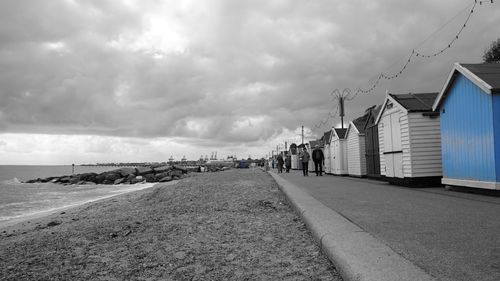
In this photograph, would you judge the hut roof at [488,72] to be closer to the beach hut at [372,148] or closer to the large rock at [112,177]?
the beach hut at [372,148]

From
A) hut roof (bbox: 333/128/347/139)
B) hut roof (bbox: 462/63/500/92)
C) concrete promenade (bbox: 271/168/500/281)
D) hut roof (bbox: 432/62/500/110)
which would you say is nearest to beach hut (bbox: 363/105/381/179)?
hut roof (bbox: 333/128/347/139)

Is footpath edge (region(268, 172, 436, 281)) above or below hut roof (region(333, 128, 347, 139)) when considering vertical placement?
below

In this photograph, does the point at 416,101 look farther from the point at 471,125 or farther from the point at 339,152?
the point at 339,152

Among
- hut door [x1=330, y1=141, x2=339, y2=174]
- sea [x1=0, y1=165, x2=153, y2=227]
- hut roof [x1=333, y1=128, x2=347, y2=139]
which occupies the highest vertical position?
hut roof [x1=333, y1=128, x2=347, y2=139]

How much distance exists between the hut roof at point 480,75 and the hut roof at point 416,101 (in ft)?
5.65

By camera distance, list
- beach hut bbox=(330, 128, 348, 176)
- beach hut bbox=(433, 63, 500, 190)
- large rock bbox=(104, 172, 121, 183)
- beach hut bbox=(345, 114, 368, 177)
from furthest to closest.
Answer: large rock bbox=(104, 172, 121, 183)
beach hut bbox=(330, 128, 348, 176)
beach hut bbox=(345, 114, 368, 177)
beach hut bbox=(433, 63, 500, 190)

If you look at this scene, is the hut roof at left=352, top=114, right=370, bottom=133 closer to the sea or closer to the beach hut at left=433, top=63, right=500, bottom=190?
the beach hut at left=433, top=63, right=500, bottom=190

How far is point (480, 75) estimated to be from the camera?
1027 centimetres

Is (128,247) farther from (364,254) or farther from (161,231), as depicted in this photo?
(364,254)

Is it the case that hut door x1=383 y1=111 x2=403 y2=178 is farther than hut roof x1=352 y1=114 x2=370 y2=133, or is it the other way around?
hut roof x1=352 y1=114 x2=370 y2=133

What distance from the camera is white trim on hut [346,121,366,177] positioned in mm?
21844

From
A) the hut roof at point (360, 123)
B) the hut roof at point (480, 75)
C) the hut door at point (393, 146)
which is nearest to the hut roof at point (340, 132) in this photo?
the hut roof at point (360, 123)

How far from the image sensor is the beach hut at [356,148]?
21.8 m

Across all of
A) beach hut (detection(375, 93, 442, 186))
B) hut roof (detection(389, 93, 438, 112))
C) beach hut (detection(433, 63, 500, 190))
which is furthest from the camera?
hut roof (detection(389, 93, 438, 112))
